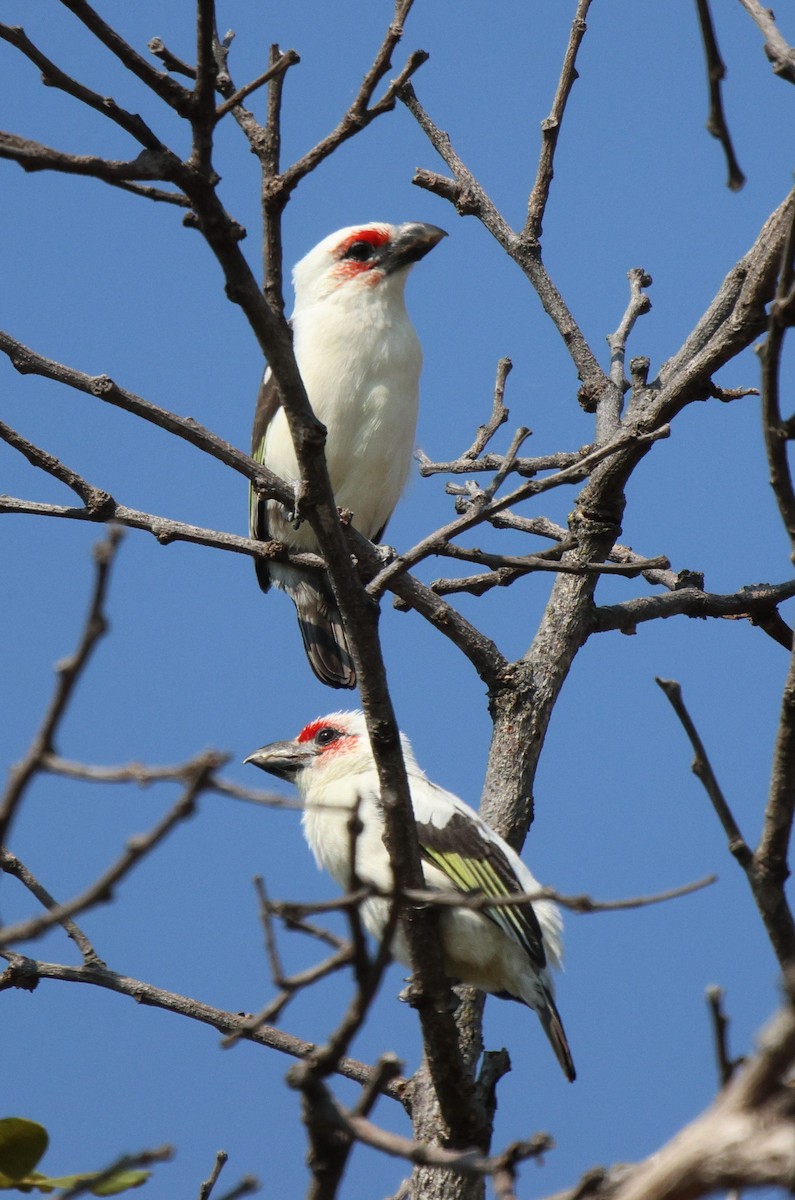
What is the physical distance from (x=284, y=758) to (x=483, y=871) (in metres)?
1.31

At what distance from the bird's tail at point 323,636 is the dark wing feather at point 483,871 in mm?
2042

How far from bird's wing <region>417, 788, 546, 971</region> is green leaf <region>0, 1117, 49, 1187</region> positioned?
215 centimetres

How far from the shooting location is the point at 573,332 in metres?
5.50

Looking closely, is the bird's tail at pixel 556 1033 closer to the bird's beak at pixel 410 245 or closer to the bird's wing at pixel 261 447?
the bird's wing at pixel 261 447

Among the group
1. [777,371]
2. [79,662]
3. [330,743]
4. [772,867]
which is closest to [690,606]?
[330,743]

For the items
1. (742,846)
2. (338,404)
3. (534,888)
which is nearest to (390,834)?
(742,846)

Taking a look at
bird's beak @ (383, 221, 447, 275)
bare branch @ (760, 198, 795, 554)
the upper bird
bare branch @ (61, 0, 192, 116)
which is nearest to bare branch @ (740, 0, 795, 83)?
bare branch @ (760, 198, 795, 554)

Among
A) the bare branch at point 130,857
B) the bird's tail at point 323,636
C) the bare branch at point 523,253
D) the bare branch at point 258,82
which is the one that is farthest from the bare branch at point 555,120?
the bare branch at point 130,857

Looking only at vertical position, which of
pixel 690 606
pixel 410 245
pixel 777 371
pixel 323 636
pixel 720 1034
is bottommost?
pixel 720 1034

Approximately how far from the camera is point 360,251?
21.7ft

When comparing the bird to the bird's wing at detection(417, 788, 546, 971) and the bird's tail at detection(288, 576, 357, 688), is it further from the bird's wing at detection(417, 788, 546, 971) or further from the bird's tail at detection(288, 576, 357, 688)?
the bird's tail at detection(288, 576, 357, 688)

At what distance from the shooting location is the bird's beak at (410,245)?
6531 mm

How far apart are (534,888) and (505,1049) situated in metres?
0.72

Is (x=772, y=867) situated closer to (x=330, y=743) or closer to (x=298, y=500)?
(x=298, y=500)
